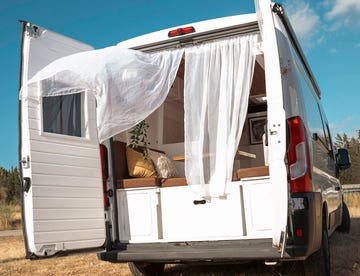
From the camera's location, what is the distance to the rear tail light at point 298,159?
3863 mm

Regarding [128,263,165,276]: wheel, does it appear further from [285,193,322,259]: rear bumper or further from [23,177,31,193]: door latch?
[285,193,322,259]: rear bumper

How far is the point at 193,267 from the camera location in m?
6.55

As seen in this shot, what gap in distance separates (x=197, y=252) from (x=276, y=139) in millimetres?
1269

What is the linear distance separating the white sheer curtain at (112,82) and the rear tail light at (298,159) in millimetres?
1330

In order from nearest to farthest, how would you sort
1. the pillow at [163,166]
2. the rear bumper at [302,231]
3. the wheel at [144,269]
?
1. the rear bumper at [302,231]
2. the wheel at [144,269]
3. the pillow at [163,166]

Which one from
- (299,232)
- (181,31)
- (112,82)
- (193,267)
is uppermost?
(181,31)

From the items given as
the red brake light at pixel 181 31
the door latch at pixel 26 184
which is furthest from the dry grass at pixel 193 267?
the red brake light at pixel 181 31

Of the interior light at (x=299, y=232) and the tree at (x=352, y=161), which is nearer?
the interior light at (x=299, y=232)

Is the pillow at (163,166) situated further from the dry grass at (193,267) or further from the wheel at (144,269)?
the dry grass at (193,267)

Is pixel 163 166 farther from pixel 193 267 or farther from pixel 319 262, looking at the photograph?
pixel 319 262

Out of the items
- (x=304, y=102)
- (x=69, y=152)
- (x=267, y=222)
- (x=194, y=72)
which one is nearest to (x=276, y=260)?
(x=267, y=222)

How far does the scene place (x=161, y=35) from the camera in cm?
475

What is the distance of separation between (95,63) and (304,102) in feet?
6.56

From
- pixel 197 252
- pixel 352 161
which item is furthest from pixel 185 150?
pixel 352 161
